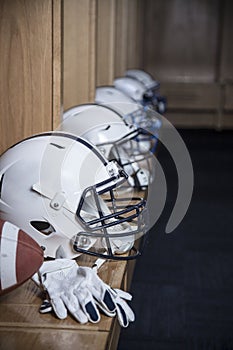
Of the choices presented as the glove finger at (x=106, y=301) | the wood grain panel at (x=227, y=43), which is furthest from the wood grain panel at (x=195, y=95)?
the glove finger at (x=106, y=301)

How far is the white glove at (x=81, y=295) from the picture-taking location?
1.50 metres

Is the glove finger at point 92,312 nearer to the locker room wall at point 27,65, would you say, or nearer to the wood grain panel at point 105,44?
the locker room wall at point 27,65

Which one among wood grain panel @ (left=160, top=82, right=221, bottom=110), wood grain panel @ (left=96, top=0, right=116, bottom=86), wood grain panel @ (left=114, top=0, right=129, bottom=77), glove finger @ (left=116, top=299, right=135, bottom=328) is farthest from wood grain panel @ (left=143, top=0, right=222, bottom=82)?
glove finger @ (left=116, top=299, right=135, bottom=328)

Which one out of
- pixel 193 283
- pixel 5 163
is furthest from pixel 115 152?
pixel 5 163

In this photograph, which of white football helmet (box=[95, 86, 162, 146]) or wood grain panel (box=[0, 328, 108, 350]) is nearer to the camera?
wood grain panel (box=[0, 328, 108, 350])

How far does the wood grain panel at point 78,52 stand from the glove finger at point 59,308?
1943 millimetres

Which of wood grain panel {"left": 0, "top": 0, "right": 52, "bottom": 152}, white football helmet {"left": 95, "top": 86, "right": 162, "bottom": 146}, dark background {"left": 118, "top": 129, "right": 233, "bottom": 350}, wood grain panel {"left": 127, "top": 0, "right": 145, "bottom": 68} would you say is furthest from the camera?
wood grain panel {"left": 127, "top": 0, "right": 145, "bottom": 68}

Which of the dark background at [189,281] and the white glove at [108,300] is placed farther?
the dark background at [189,281]

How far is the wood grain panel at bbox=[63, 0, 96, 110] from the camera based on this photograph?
3381 mm

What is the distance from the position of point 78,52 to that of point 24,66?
1.20 m

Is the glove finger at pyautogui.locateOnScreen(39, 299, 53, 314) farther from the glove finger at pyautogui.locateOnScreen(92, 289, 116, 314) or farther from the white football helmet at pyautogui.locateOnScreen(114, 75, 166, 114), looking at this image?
the white football helmet at pyautogui.locateOnScreen(114, 75, 166, 114)

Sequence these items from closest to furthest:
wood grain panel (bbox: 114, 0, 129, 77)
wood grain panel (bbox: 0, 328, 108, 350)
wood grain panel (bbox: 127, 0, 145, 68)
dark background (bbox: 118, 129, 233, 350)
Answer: wood grain panel (bbox: 0, 328, 108, 350) < dark background (bbox: 118, 129, 233, 350) < wood grain panel (bbox: 114, 0, 129, 77) < wood grain panel (bbox: 127, 0, 145, 68)

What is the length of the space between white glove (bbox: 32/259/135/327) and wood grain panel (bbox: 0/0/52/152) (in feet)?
2.45

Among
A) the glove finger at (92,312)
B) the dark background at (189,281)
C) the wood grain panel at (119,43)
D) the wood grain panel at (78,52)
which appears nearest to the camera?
the glove finger at (92,312)
